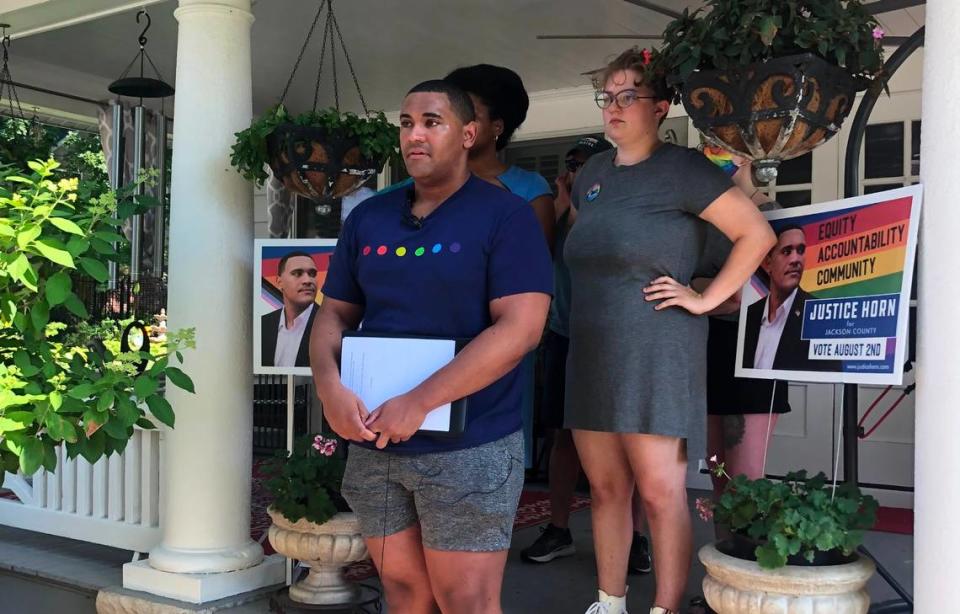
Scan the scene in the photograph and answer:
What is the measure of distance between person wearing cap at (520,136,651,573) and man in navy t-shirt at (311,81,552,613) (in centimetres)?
113

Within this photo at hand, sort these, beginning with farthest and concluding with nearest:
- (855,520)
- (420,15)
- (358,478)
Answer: (420,15) < (855,520) < (358,478)

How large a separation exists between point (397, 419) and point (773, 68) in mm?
1149

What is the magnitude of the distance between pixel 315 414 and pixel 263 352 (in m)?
3.64

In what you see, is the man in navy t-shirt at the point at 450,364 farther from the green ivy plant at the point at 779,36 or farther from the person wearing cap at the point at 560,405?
the person wearing cap at the point at 560,405

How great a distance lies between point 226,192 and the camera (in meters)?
3.34

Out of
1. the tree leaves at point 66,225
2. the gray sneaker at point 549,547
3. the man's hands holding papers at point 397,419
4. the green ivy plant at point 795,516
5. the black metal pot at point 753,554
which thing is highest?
the tree leaves at point 66,225

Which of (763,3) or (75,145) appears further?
(75,145)

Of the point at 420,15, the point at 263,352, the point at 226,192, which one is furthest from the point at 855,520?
the point at 420,15

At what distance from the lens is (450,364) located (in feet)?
5.95

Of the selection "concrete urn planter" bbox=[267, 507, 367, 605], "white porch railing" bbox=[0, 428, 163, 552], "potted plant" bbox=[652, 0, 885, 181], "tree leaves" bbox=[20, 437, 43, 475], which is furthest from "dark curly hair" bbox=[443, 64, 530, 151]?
"white porch railing" bbox=[0, 428, 163, 552]

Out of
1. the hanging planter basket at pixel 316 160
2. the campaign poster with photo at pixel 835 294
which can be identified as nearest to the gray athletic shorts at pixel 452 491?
the campaign poster with photo at pixel 835 294

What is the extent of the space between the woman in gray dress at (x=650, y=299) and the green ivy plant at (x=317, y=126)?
959mm

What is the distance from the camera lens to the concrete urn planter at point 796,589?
2.04m

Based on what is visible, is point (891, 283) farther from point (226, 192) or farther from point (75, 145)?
point (75, 145)
